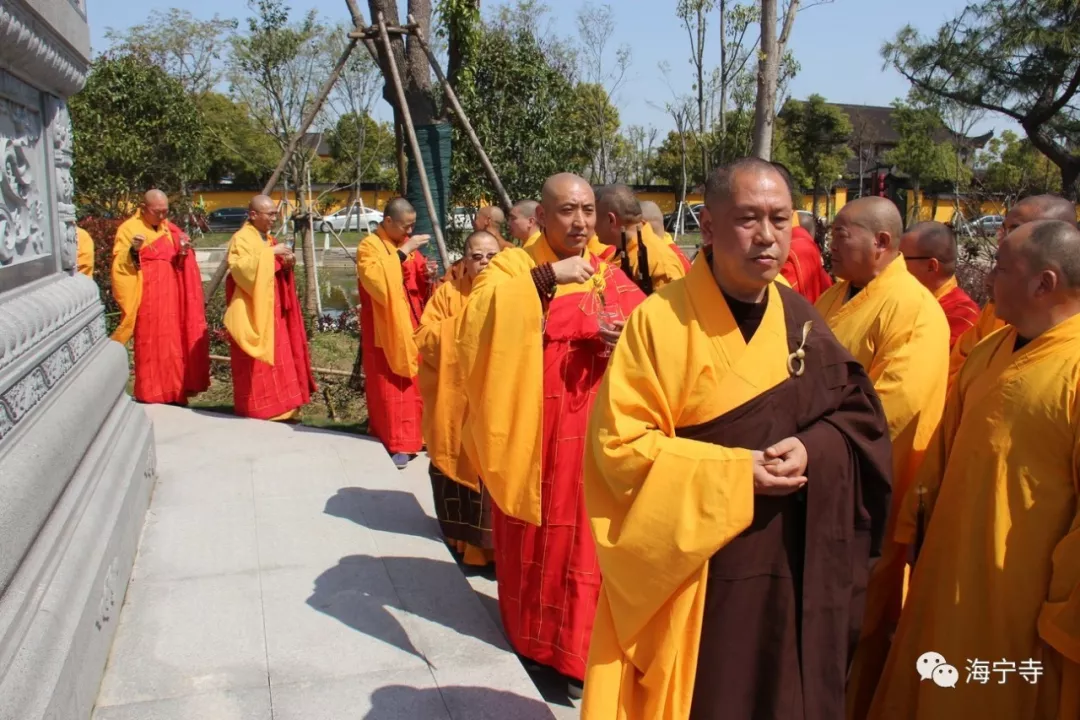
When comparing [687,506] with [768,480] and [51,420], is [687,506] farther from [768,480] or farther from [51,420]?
[51,420]

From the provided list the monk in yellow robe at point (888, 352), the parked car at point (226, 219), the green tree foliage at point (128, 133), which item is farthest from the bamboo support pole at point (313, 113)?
the parked car at point (226, 219)

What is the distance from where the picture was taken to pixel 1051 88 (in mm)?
16422

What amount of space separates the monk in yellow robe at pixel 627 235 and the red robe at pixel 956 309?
1277 mm

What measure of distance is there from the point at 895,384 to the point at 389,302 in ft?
14.0

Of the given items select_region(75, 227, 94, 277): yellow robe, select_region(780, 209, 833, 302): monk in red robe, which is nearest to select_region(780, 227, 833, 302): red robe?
select_region(780, 209, 833, 302): monk in red robe

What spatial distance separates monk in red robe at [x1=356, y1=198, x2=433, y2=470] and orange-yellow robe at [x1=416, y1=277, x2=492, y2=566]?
1.71 meters

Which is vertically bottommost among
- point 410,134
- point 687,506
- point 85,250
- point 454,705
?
point 454,705

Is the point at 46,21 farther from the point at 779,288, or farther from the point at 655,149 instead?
the point at 655,149

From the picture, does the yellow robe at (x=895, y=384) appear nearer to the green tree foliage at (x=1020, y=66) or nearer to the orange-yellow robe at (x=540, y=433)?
the orange-yellow robe at (x=540, y=433)

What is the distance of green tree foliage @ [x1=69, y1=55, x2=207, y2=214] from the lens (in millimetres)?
10664

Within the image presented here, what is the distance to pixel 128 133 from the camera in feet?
35.6

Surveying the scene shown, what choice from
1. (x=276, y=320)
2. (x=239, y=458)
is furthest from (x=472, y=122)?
(x=239, y=458)

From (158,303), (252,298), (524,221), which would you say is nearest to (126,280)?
(158,303)

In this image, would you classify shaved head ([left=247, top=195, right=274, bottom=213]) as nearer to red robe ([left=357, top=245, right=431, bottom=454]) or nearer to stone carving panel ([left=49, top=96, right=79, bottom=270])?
red robe ([left=357, top=245, right=431, bottom=454])
